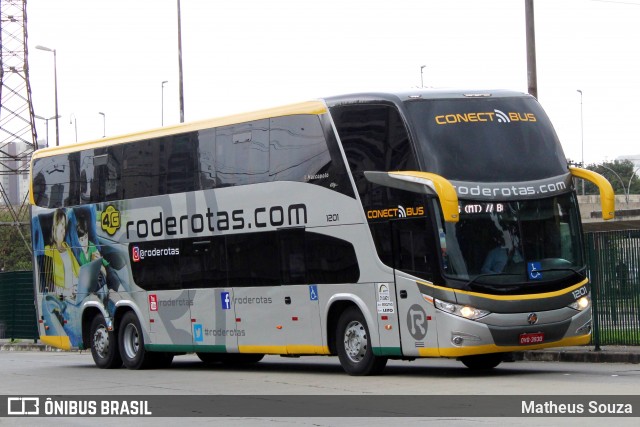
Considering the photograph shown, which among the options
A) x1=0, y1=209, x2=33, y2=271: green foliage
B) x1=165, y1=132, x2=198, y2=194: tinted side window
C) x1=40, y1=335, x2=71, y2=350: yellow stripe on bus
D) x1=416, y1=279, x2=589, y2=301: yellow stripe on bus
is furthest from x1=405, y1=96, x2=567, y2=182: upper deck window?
x1=0, y1=209, x2=33, y2=271: green foliage

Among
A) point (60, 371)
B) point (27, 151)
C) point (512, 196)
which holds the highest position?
point (27, 151)

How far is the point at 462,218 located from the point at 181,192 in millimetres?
6629

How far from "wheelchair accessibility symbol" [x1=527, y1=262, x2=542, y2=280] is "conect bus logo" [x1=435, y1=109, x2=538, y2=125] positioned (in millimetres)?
2151

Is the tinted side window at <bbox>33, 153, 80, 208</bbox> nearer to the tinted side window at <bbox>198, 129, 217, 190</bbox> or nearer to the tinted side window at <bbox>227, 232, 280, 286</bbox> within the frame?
the tinted side window at <bbox>198, 129, 217, 190</bbox>

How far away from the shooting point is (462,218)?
54.2 feet

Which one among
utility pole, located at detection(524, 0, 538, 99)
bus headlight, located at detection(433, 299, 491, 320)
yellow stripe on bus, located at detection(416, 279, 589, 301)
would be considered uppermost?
utility pole, located at detection(524, 0, 538, 99)

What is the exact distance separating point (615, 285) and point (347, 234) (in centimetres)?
509

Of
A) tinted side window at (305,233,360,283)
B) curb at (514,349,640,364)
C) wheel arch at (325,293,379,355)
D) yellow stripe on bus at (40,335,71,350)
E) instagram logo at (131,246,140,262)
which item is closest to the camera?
wheel arch at (325,293,379,355)

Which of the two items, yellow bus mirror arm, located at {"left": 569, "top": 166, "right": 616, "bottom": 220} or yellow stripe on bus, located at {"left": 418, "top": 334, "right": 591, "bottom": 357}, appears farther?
yellow bus mirror arm, located at {"left": 569, "top": 166, "right": 616, "bottom": 220}

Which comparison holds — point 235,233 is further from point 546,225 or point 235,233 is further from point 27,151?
point 27,151

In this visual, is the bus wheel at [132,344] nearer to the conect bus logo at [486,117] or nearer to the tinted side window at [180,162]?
the tinted side window at [180,162]

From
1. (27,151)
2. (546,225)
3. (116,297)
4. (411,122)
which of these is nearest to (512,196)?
(546,225)

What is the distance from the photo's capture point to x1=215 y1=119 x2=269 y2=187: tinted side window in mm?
19484

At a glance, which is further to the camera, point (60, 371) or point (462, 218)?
point (60, 371)
